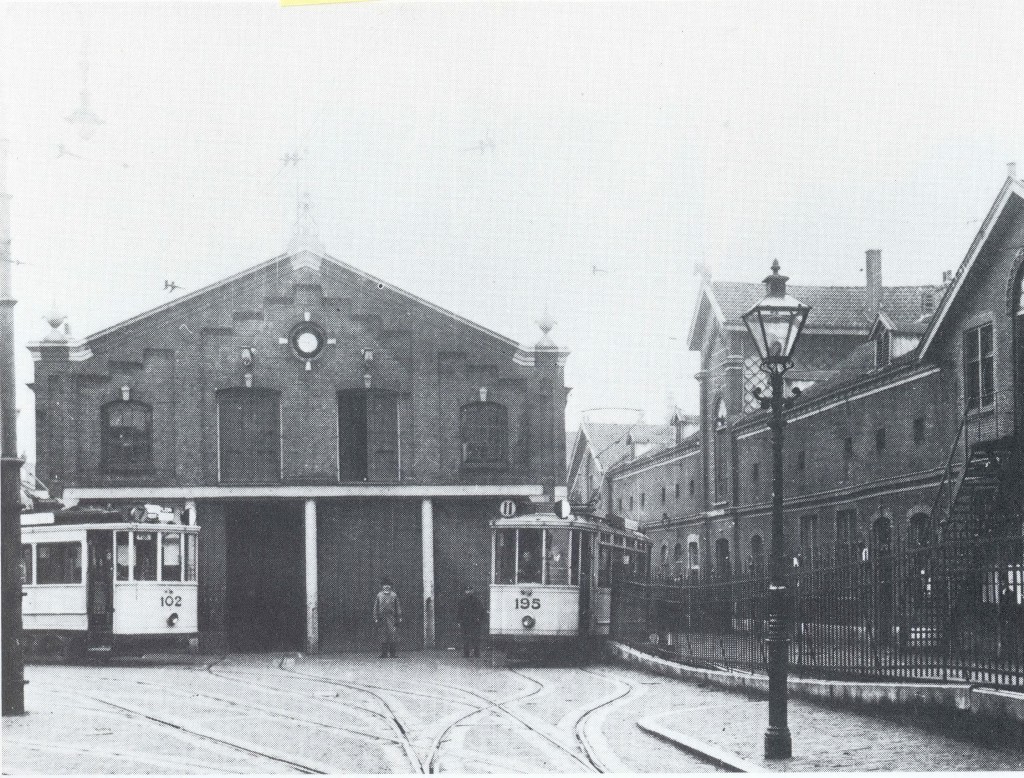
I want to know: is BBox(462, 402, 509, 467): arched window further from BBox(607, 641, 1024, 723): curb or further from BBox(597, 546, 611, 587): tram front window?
BBox(607, 641, 1024, 723): curb

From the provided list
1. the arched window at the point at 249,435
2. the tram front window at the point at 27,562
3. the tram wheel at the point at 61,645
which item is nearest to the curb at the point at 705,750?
the tram wheel at the point at 61,645

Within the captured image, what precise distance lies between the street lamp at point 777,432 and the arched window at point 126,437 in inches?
745

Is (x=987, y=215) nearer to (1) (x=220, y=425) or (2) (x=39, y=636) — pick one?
(1) (x=220, y=425)

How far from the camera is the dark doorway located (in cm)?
2831

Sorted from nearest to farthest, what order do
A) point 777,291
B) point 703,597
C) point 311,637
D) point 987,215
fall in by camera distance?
1. point 777,291
2. point 703,597
3. point 987,215
4. point 311,637

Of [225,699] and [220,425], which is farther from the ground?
[220,425]

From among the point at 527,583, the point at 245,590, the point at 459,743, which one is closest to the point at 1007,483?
the point at 527,583

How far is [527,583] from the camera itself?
23141mm

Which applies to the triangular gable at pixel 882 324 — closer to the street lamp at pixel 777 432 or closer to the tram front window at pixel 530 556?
the tram front window at pixel 530 556

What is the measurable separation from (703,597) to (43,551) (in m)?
12.2

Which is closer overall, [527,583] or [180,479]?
[527,583]

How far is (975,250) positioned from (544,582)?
403 inches

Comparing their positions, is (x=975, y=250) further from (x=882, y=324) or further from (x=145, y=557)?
(x=145, y=557)

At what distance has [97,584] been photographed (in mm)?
23047
